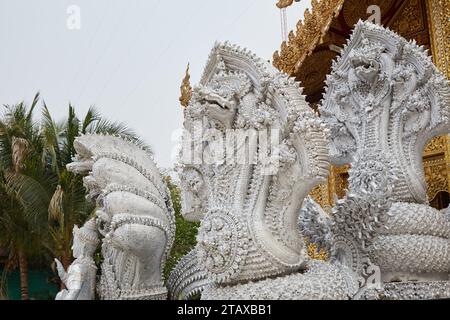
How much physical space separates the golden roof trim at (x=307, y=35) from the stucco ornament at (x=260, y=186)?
248 cm

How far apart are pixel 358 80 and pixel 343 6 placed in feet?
6.32

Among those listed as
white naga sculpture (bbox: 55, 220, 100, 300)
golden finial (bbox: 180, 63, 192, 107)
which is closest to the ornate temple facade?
golden finial (bbox: 180, 63, 192, 107)

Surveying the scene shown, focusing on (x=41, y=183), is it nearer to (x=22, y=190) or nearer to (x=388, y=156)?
(x=22, y=190)

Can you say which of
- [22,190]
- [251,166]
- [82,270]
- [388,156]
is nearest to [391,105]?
[388,156]

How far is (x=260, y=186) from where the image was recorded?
1.79 meters

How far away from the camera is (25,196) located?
7270 millimetres

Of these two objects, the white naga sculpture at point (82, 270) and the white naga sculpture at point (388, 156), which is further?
the white naga sculpture at point (388, 156)

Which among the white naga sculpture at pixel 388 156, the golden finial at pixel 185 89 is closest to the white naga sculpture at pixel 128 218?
the white naga sculpture at pixel 388 156

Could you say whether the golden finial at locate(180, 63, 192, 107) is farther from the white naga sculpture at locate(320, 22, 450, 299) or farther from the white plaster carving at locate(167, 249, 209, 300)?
the white plaster carving at locate(167, 249, 209, 300)

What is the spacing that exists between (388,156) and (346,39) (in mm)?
2287

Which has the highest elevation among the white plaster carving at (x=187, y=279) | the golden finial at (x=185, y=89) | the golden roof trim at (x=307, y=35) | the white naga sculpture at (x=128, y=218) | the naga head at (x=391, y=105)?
the golden roof trim at (x=307, y=35)

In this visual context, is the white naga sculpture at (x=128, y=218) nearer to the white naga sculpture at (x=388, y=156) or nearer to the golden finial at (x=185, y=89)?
the white naga sculpture at (x=388, y=156)

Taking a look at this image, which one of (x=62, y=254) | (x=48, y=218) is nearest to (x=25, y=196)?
(x=48, y=218)

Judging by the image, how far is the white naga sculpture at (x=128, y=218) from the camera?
6.51ft
